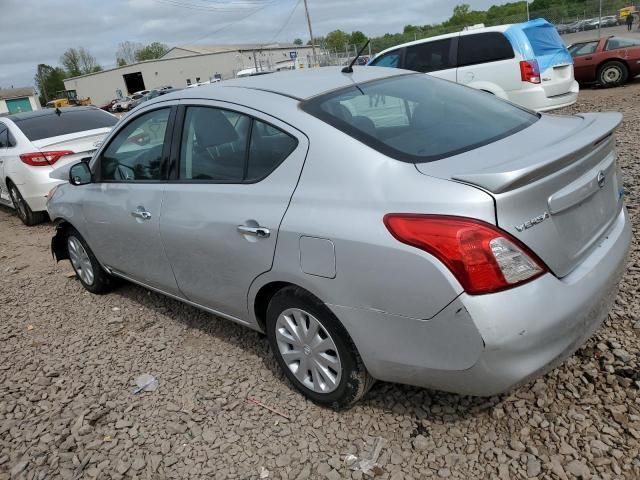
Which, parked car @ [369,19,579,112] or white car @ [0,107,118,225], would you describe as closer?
white car @ [0,107,118,225]

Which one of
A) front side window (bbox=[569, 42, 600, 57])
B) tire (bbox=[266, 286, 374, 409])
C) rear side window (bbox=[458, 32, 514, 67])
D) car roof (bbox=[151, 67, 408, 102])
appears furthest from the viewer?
front side window (bbox=[569, 42, 600, 57])

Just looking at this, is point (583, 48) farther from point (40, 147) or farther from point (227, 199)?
point (227, 199)

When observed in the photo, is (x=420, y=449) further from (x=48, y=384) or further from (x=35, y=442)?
(x=48, y=384)

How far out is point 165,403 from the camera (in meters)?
3.03

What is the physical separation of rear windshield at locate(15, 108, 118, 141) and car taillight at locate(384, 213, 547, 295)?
6608mm

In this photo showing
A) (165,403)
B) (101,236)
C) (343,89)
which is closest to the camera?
(343,89)

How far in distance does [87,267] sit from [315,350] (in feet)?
9.53

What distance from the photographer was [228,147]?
2916mm

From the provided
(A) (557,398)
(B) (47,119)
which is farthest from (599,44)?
(A) (557,398)

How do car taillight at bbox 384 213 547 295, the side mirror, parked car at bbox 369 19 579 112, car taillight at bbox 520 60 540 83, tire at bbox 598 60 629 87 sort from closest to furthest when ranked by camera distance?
car taillight at bbox 384 213 547 295 < the side mirror < car taillight at bbox 520 60 540 83 < parked car at bbox 369 19 579 112 < tire at bbox 598 60 629 87

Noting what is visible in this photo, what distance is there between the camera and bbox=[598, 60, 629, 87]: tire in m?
13.6

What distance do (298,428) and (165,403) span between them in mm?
859

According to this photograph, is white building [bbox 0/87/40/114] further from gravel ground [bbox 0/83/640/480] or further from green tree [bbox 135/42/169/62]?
gravel ground [bbox 0/83/640/480]

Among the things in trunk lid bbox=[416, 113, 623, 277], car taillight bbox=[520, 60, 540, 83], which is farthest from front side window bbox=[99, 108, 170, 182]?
car taillight bbox=[520, 60, 540, 83]
